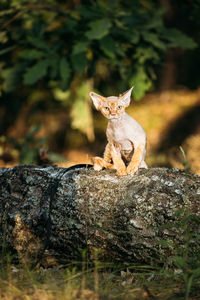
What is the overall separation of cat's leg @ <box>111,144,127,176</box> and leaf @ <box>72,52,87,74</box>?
2.14m

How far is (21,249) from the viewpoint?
3.76m

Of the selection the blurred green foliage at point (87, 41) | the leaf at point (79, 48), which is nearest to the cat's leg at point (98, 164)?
the blurred green foliage at point (87, 41)

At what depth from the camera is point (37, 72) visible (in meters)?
5.95

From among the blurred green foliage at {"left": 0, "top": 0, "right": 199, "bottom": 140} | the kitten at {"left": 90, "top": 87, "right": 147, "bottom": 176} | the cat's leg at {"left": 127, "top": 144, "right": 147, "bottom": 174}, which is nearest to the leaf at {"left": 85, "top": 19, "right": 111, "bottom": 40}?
the blurred green foliage at {"left": 0, "top": 0, "right": 199, "bottom": 140}

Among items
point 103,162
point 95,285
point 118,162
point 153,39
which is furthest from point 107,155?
point 153,39

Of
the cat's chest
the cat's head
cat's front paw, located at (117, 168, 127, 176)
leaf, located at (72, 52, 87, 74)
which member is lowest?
cat's front paw, located at (117, 168, 127, 176)

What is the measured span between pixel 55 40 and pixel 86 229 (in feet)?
13.4

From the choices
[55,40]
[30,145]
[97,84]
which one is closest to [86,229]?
[55,40]

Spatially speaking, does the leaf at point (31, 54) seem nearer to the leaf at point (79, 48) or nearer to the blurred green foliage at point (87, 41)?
the blurred green foliage at point (87, 41)

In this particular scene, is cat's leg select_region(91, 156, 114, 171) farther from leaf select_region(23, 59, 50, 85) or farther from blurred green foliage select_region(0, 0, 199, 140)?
leaf select_region(23, 59, 50, 85)

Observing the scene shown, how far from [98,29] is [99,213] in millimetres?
3001

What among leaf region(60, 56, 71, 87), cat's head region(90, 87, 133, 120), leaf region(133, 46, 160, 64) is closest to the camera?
cat's head region(90, 87, 133, 120)

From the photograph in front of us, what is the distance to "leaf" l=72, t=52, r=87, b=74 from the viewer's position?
5.62m

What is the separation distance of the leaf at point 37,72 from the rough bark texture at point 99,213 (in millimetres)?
2408
